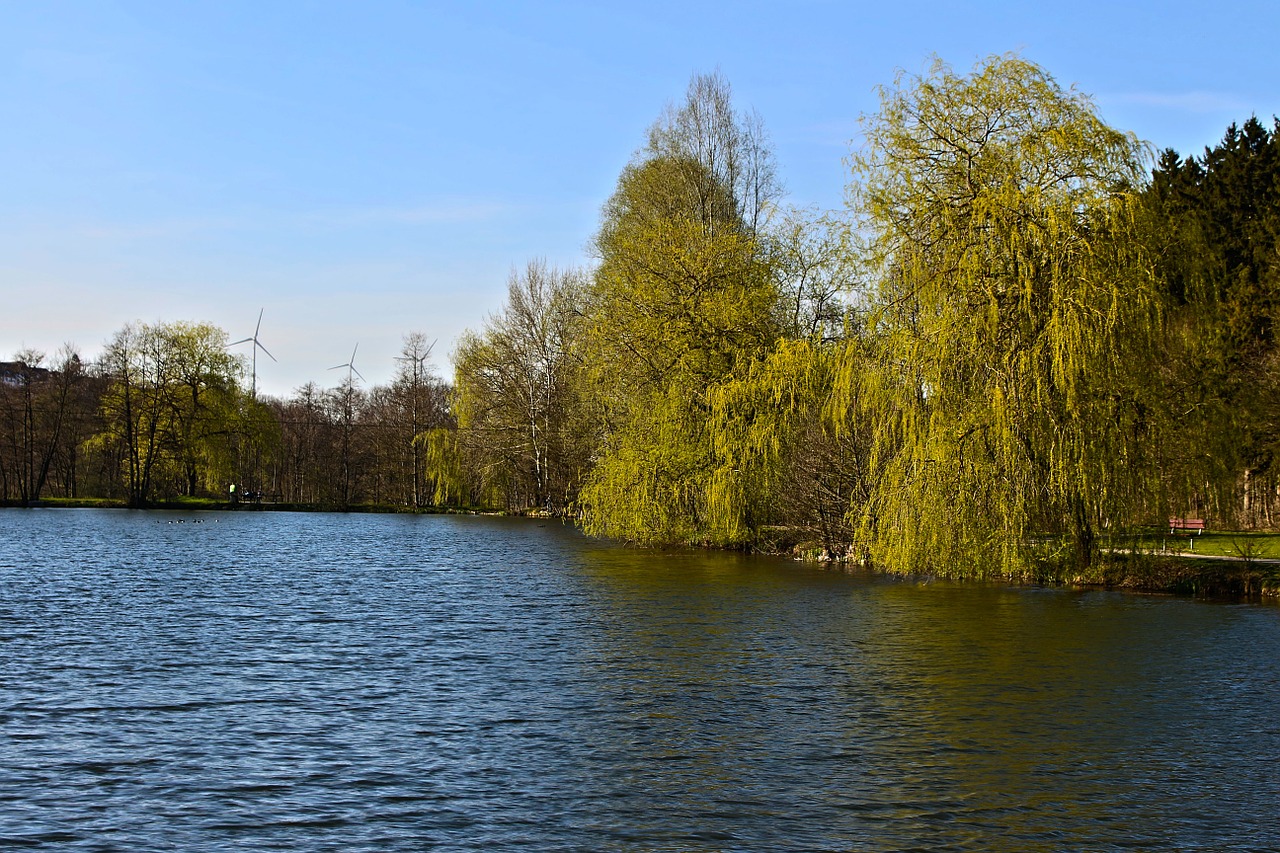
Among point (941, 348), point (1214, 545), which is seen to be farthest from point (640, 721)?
point (1214, 545)

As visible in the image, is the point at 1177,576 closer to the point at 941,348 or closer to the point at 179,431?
the point at 941,348

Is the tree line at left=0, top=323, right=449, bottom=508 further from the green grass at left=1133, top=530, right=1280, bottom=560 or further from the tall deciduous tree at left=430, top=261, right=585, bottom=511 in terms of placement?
the green grass at left=1133, top=530, right=1280, bottom=560

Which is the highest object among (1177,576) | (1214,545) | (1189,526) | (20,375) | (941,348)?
(20,375)

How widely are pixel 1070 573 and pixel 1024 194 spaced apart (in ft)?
28.9

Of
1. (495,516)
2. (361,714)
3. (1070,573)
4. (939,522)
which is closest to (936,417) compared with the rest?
(939,522)

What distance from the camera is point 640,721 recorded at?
1400 cm

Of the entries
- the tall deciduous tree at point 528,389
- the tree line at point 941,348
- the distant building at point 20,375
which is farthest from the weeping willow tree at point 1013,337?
the distant building at point 20,375

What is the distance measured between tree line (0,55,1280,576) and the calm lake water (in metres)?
A: 2.93

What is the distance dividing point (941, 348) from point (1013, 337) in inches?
62.3

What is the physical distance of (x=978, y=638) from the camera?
65.1 feet

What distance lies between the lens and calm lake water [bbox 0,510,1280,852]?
1027 cm

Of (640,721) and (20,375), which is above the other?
(20,375)

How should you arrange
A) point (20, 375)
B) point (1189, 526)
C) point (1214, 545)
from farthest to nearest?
point (20, 375), point (1189, 526), point (1214, 545)

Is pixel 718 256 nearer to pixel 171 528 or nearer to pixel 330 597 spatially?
pixel 330 597
